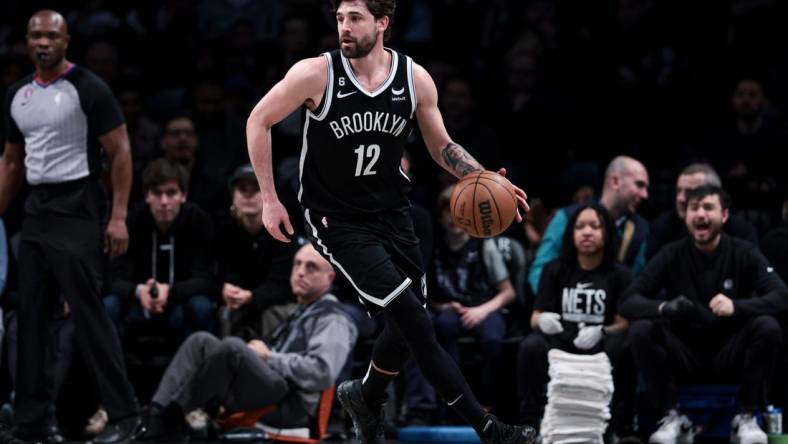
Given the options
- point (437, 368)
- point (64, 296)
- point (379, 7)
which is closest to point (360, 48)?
point (379, 7)

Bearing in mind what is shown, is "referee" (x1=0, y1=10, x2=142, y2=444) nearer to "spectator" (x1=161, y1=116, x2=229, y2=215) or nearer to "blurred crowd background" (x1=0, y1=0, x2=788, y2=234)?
"spectator" (x1=161, y1=116, x2=229, y2=215)

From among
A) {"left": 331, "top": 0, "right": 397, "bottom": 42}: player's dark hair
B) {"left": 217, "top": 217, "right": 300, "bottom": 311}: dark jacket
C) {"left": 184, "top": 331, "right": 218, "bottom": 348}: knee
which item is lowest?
{"left": 184, "top": 331, "right": 218, "bottom": 348}: knee

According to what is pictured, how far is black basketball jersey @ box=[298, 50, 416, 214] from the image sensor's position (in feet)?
19.5

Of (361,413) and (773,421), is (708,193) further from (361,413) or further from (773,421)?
(361,413)

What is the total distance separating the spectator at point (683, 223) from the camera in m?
8.55

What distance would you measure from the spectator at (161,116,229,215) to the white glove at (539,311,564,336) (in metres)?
2.67

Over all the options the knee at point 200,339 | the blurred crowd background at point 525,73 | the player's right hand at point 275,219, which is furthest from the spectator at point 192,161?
the player's right hand at point 275,219

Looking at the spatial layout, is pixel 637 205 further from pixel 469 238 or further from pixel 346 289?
pixel 346 289

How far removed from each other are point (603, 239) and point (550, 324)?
2.04ft

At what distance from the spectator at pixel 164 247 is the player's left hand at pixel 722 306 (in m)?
3.08

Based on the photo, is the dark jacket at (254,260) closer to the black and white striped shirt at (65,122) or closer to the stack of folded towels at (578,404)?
the black and white striped shirt at (65,122)

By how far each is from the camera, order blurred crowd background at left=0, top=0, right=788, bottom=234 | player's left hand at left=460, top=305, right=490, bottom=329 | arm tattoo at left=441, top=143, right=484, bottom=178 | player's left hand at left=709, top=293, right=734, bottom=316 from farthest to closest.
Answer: blurred crowd background at left=0, top=0, right=788, bottom=234 → player's left hand at left=460, top=305, right=490, bottom=329 → player's left hand at left=709, top=293, right=734, bottom=316 → arm tattoo at left=441, top=143, right=484, bottom=178

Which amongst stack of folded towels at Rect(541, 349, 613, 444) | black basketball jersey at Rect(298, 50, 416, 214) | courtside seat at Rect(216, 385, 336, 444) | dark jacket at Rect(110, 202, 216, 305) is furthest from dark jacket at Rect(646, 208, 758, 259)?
black basketball jersey at Rect(298, 50, 416, 214)

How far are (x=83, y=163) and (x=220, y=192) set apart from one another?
8.23 feet
